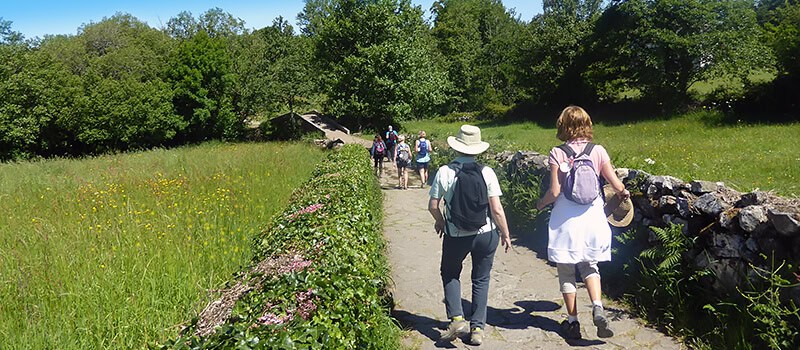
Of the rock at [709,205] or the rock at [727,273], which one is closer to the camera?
the rock at [727,273]

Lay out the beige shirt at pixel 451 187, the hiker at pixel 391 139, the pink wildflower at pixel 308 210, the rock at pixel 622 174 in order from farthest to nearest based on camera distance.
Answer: the hiker at pixel 391 139
the rock at pixel 622 174
the pink wildflower at pixel 308 210
the beige shirt at pixel 451 187

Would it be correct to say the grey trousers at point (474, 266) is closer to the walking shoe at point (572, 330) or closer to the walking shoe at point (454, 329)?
the walking shoe at point (454, 329)

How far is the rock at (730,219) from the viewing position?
4031 millimetres

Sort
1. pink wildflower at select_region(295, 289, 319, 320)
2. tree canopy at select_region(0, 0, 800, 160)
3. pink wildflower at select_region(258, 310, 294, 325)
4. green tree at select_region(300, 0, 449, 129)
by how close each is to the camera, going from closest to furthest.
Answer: pink wildflower at select_region(258, 310, 294, 325) → pink wildflower at select_region(295, 289, 319, 320) → tree canopy at select_region(0, 0, 800, 160) → green tree at select_region(300, 0, 449, 129)

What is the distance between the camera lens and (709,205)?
4.31 metres

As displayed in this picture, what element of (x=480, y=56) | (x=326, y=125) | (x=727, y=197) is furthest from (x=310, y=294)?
(x=480, y=56)

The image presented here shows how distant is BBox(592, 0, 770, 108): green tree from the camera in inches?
991

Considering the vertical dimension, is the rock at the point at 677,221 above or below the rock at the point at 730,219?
below

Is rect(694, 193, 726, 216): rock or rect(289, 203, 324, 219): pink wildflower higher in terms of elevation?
rect(694, 193, 726, 216): rock

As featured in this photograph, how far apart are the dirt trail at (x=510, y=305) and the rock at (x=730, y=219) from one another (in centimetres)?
102

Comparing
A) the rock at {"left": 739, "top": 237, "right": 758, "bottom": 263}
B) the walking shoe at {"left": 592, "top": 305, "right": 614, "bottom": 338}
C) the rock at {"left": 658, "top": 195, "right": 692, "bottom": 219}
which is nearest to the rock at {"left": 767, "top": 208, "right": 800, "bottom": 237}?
the rock at {"left": 739, "top": 237, "right": 758, "bottom": 263}

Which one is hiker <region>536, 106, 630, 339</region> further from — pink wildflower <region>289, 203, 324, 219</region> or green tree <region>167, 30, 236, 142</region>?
green tree <region>167, 30, 236, 142</region>

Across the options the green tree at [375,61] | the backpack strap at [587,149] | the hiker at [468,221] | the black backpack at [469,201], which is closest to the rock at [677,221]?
the backpack strap at [587,149]

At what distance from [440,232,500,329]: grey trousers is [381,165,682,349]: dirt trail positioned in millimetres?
307
